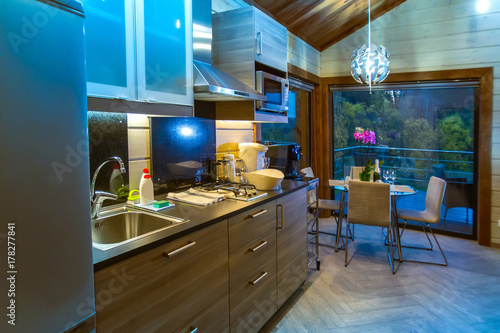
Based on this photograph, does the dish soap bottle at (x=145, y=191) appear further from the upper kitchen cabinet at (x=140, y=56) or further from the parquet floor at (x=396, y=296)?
the parquet floor at (x=396, y=296)

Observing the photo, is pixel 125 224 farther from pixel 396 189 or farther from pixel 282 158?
pixel 396 189

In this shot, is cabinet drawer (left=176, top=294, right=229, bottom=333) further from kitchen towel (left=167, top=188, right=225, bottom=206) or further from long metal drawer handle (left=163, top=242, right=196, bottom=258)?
kitchen towel (left=167, top=188, right=225, bottom=206)

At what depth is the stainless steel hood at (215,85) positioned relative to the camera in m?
1.96

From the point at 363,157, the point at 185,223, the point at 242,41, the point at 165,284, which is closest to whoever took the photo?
the point at 165,284

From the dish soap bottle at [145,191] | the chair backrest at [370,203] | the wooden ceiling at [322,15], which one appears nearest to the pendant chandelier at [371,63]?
the wooden ceiling at [322,15]

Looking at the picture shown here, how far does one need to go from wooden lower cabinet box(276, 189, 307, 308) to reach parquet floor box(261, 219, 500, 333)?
19cm

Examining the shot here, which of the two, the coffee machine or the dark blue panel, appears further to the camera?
the coffee machine

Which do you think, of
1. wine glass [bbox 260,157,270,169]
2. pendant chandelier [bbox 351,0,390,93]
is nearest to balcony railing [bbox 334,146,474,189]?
pendant chandelier [bbox 351,0,390,93]

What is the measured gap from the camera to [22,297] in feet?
2.78

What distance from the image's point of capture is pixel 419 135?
4535 mm

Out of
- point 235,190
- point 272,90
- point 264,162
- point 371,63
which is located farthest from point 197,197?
point 371,63

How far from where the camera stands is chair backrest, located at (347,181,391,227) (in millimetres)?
3252

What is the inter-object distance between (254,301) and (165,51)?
162 centimetres

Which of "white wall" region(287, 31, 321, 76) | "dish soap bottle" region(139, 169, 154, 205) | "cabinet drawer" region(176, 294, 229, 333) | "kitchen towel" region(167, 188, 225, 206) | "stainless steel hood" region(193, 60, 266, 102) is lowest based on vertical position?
"cabinet drawer" region(176, 294, 229, 333)
